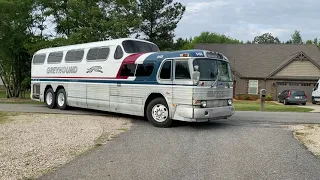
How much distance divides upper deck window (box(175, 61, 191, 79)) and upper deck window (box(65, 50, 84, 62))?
6105 millimetres

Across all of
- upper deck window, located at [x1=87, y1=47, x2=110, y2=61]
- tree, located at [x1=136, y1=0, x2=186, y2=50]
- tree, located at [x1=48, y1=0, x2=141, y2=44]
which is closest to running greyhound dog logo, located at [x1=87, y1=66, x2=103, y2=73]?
upper deck window, located at [x1=87, y1=47, x2=110, y2=61]

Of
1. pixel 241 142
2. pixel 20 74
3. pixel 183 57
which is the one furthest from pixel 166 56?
pixel 20 74

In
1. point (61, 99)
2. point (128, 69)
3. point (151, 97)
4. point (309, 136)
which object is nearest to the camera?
point (309, 136)

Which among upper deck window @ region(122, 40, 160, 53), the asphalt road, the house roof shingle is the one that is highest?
the house roof shingle

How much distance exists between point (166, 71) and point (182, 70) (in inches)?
26.3

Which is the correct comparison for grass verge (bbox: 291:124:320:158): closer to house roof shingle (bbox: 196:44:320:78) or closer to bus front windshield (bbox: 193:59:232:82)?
bus front windshield (bbox: 193:59:232:82)

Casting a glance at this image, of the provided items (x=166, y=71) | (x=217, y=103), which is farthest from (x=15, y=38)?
(x=217, y=103)

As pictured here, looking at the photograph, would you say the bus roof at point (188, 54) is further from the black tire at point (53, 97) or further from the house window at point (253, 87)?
the house window at point (253, 87)

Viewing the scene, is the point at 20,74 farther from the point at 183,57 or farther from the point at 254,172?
the point at 254,172

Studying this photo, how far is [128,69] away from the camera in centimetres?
1283

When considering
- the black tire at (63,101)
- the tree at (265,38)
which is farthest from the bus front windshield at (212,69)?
the tree at (265,38)

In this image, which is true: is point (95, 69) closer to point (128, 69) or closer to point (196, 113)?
point (128, 69)

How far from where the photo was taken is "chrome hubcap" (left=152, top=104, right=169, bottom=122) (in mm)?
11438

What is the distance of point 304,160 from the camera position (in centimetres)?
717
